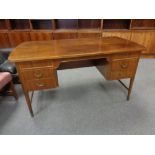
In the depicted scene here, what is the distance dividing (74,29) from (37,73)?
201cm

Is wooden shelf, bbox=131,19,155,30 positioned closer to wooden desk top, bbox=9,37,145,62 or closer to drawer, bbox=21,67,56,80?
wooden desk top, bbox=9,37,145,62

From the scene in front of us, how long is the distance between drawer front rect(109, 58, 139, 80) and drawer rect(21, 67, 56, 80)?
68cm

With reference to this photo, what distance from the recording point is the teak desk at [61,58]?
130 cm

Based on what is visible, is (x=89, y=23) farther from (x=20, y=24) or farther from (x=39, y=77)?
(x=39, y=77)

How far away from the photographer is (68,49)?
4.85 feet

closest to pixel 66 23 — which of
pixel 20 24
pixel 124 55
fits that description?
pixel 20 24

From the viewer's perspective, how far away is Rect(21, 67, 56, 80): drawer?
1.32 meters

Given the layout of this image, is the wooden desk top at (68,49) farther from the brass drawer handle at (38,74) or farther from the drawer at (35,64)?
the brass drawer handle at (38,74)

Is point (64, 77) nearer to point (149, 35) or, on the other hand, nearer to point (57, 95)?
point (57, 95)

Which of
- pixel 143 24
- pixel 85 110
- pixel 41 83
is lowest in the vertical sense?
pixel 85 110
